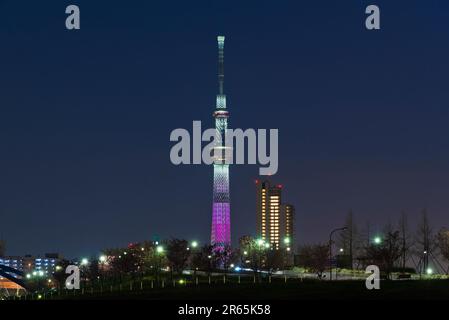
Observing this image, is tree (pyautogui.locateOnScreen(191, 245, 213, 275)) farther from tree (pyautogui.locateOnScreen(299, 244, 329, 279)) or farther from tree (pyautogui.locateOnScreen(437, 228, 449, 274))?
tree (pyautogui.locateOnScreen(437, 228, 449, 274))

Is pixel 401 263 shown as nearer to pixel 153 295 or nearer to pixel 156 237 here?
pixel 153 295

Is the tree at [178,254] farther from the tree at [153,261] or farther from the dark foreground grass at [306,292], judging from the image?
the dark foreground grass at [306,292]

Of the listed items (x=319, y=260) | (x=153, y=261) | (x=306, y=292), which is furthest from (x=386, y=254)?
(x=153, y=261)

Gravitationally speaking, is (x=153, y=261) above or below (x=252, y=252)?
below

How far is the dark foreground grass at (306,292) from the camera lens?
6962 cm

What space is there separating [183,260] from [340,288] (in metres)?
45.5

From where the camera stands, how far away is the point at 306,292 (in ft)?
247

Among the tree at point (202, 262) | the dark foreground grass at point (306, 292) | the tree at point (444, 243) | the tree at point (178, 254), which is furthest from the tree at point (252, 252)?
the dark foreground grass at point (306, 292)

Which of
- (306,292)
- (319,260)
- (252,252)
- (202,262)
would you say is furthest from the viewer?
(252,252)

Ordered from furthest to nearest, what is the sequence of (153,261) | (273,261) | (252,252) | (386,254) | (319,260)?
(252,252)
(153,261)
(273,261)
(319,260)
(386,254)

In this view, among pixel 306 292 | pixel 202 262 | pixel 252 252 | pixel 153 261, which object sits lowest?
pixel 306 292

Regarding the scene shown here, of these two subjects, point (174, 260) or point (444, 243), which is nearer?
point (444, 243)

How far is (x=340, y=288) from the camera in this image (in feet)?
→ 251

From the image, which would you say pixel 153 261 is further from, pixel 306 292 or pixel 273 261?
pixel 306 292
